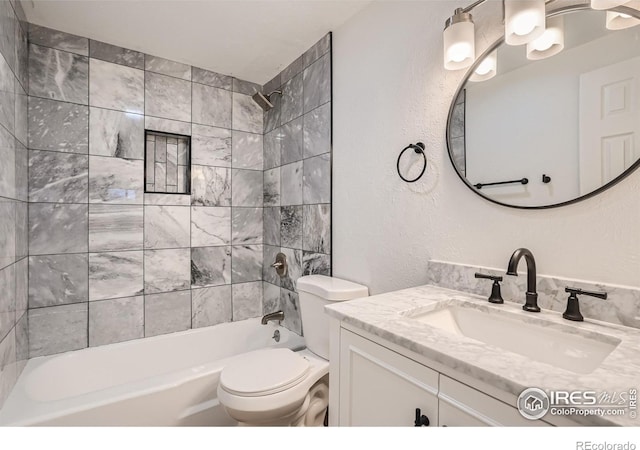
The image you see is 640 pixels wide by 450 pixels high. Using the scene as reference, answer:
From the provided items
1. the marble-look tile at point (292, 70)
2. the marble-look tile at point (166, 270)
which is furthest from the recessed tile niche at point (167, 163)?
the marble-look tile at point (292, 70)

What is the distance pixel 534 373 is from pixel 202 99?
99.6 inches

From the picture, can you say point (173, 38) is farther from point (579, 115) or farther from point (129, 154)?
point (579, 115)

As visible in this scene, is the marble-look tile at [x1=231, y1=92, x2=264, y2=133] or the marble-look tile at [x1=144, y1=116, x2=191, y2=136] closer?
the marble-look tile at [x1=144, y1=116, x2=191, y2=136]

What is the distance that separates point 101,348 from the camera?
1985 millimetres

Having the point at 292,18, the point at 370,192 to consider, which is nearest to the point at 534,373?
the point at 370,192

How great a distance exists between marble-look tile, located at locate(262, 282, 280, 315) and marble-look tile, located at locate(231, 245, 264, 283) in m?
0.12

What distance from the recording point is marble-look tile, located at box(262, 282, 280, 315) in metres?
2.48

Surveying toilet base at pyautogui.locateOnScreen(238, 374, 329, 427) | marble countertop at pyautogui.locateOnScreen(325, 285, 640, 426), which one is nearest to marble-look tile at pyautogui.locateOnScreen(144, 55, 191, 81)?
marble countertop at pyautogui.locateOnScreen(325, 285, 640, 426)

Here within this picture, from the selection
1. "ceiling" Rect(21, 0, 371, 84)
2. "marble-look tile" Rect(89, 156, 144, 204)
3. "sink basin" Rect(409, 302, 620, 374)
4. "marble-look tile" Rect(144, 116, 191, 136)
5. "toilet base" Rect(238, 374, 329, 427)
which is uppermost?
"ceiling" Rect(21, 0, 371, 84)

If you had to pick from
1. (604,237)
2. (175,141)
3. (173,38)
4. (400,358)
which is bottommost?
(400,358)

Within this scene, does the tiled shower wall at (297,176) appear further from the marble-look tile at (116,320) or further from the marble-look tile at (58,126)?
the marble-look tile at (58,126)

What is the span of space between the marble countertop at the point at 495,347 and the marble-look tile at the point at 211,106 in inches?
76.7

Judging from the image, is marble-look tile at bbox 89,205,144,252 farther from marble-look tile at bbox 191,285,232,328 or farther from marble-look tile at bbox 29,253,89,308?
marble-look tile at bbox 191,285,232,328

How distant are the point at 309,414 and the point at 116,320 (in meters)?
1.44
